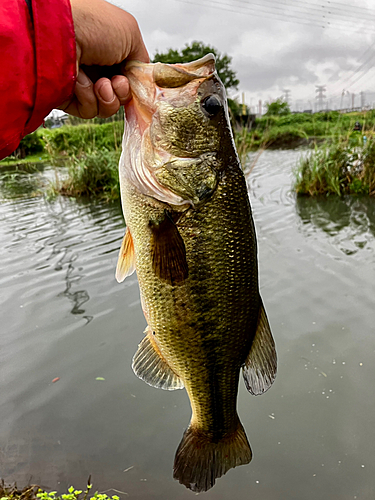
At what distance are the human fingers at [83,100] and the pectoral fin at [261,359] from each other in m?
1.08

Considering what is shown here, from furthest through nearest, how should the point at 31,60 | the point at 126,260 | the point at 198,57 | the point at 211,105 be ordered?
the point at 198,57 < the point at 126,260 < the point at 211,105 < the point at 31,60

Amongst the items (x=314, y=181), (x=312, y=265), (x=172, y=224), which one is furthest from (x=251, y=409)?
(x=314, y=181)

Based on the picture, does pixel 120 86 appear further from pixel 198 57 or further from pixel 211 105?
pixel 198 57

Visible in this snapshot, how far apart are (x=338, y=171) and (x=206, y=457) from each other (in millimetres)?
10103

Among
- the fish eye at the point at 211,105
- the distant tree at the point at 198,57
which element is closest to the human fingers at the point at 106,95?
the fish eye at the point at 211,105

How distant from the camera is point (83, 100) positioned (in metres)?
1.54

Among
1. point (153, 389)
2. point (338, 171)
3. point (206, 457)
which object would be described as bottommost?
point (153, 389)

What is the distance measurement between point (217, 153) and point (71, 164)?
36.6 feet

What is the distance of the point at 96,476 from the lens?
3.10m

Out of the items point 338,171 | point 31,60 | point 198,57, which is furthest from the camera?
point 198,57

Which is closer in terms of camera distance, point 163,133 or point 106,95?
point 106,95

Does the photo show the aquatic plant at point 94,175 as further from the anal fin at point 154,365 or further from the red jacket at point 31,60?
the red jacket at point 31,60

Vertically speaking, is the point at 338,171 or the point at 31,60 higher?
the point at 31,60

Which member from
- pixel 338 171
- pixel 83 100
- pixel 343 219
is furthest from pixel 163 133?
pixel 338 171
